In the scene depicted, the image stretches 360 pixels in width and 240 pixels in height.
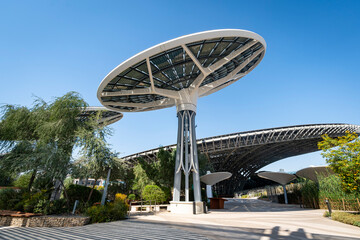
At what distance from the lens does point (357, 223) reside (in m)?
7.70

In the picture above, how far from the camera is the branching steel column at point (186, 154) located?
52.2 feet

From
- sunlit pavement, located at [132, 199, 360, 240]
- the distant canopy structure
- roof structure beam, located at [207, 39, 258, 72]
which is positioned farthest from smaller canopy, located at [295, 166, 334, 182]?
roof structure beam, located at [207, 39, 258, 72]

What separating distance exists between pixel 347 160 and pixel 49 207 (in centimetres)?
1583

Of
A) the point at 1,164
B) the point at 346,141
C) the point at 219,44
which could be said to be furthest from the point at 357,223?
the point at 1,164

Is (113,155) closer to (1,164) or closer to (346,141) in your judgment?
(1,164)

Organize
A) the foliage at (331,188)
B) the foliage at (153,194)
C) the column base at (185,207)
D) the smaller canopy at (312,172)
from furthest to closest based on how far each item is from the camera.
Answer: the smaller canopy at (312,172) → the foliage at (153,194) → the column base at (185,207) → the foliage at (331,188)

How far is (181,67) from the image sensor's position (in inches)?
655

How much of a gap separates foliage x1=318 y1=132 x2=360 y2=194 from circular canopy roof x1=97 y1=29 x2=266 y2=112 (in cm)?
857

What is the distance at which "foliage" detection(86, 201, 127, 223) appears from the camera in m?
9.78

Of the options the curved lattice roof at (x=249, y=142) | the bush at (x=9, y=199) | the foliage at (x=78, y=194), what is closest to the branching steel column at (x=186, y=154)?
the foliage at (x=78, y=194)

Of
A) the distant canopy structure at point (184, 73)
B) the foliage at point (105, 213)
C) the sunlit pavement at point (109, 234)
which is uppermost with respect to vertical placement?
the distant canopy structure at point (184, 73)

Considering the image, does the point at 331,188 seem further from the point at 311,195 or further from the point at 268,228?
the point at 268,228

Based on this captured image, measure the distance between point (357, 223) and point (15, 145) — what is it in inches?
862

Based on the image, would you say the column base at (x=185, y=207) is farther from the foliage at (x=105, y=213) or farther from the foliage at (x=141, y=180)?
the foliage at (x=141, y=180)
